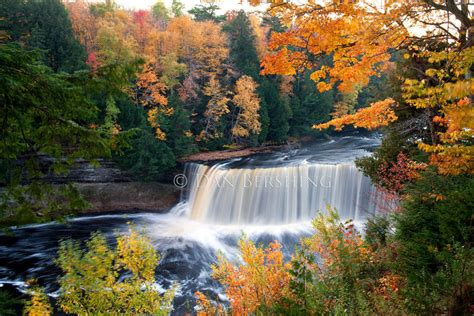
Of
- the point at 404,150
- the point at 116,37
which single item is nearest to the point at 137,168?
the point at 116,37

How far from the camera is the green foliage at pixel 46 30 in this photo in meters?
20.5

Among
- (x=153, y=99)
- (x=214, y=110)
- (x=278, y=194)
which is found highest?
(x=153, y=99)

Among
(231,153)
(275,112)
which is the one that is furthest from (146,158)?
(275,112)

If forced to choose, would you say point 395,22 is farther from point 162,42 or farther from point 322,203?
point 162,42

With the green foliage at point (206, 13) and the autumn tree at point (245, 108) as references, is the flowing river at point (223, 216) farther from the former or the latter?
the green foliage at point (206, 13)

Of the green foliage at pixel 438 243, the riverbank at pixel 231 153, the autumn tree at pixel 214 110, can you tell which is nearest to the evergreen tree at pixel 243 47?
the autumn tree at pixel 214 110

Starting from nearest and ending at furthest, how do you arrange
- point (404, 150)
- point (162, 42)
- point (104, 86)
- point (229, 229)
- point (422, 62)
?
point (104, 86)
point (422, 62)
point (404, 150)
point (229, 229)
point (162, 42)

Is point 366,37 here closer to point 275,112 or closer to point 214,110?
point 214,110

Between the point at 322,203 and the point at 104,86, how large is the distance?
15.4 metres

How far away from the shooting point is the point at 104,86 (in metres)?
3.92

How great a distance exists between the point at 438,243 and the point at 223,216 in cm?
1315

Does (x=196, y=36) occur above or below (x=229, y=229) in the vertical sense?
above

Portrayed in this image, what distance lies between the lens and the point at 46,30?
21.2 metres

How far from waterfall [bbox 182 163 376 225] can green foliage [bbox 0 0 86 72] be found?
12.2 m
